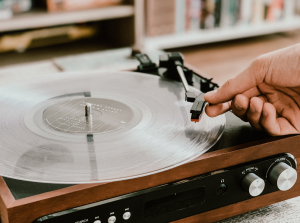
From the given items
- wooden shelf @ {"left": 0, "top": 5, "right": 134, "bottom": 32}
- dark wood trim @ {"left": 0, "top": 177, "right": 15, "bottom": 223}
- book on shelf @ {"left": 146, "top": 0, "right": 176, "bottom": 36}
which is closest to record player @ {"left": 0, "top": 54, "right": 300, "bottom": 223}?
dark wood trim @ {"left": 0, "top": 177, "right": 15, "bottom": 223}

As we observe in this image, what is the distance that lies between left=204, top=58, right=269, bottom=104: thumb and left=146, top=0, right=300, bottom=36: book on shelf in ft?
5.40

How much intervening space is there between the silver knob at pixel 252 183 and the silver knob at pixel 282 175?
0.07ft

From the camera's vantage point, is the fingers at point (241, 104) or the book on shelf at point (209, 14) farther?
the book on shelf at point (209, 14)

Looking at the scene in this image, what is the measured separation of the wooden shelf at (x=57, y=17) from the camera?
5.84 ft

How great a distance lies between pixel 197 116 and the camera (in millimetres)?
582

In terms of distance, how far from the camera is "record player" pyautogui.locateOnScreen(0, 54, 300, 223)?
47 cm

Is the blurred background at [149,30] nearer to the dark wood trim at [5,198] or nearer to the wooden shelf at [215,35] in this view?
the wooden shelf at [215,35]

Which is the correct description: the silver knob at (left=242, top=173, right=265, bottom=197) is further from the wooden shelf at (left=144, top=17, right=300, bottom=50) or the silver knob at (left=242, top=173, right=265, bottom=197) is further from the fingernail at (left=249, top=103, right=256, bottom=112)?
the wooden shelf at (left=144, top=17, right=300, bottom=50)

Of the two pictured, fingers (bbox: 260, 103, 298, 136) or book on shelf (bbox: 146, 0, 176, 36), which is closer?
fingers (bbox: 260, 103, 298, 136)

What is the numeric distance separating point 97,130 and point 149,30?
1.79 metres

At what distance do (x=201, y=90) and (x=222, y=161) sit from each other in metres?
0.24

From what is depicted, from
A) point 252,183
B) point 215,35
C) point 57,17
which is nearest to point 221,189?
point 252,183

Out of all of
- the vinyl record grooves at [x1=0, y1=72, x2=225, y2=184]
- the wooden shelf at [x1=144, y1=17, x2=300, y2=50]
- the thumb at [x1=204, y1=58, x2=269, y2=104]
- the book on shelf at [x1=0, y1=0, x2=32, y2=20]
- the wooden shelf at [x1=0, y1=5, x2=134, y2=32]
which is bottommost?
the wooden shelf at [x1=144, y1=17, x2=300, y2=50]

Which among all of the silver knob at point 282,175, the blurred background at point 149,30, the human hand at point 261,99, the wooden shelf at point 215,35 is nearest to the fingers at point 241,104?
the human hand at point 261,99
